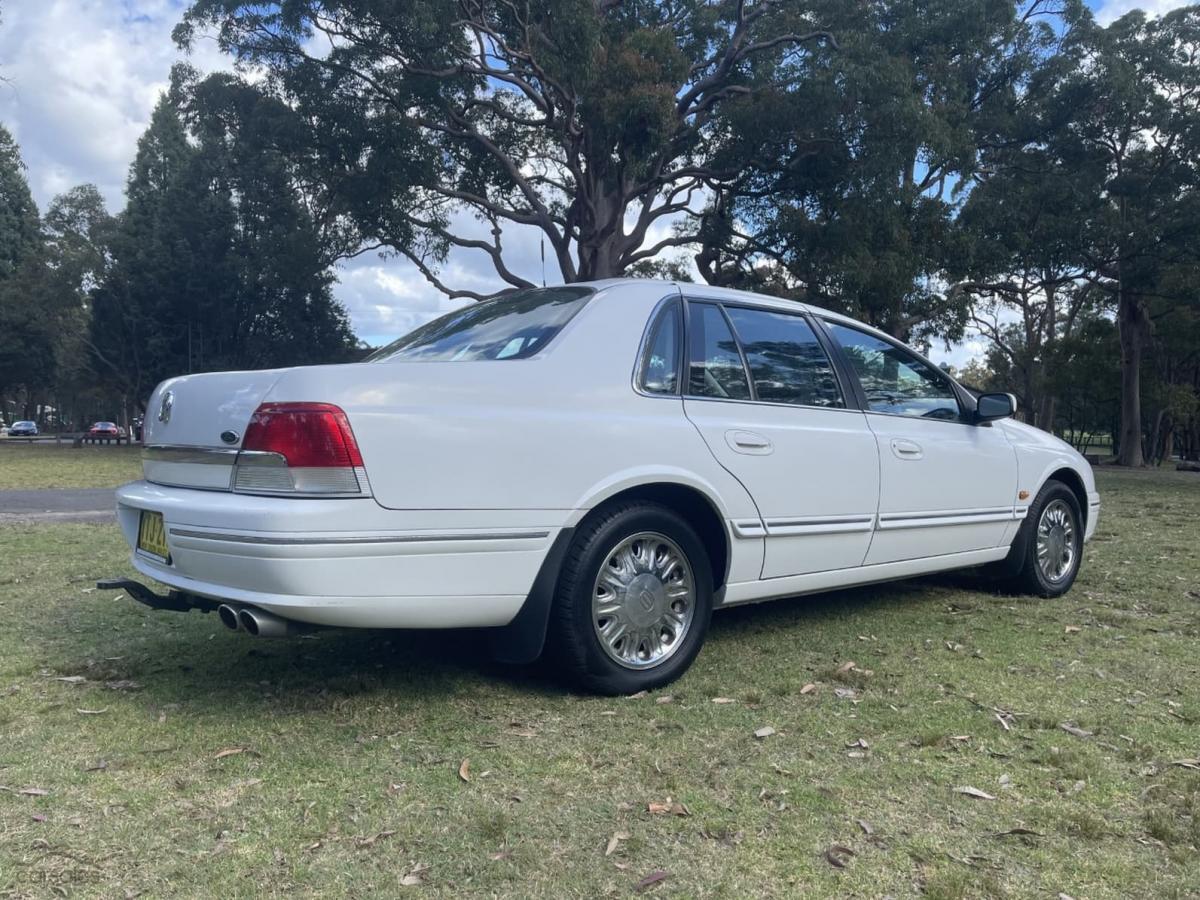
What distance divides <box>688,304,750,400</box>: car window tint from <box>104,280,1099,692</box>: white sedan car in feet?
0.04

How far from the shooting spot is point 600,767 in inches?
109

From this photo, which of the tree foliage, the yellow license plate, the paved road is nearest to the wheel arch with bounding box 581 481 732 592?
the yellow license plate

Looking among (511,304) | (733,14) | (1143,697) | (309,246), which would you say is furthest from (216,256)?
(1143,697)

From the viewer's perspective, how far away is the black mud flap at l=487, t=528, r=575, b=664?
3146 millimetres

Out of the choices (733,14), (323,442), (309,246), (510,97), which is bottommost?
(323,442)

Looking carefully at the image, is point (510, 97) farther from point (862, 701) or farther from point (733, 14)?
point (862, 701)

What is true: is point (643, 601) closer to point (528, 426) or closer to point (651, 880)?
point (528, 426)

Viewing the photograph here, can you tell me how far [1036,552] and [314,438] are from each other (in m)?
4.35

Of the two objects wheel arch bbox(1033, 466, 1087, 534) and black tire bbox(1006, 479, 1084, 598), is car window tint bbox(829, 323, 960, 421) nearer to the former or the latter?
black tire bbox(1006, 479, 1084, 598)

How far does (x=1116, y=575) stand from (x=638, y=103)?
11.2 meters

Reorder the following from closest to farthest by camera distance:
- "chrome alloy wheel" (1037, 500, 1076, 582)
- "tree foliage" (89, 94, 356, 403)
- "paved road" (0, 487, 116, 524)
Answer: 1. "chrome alloy wheel" (1037, 500, 1076, 582)
2. "paved road" (0, 487, 116, 524)
3. "tree foliage" (89, 94, 356, 403)

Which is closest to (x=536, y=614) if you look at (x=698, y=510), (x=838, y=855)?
(x=698, y=510)

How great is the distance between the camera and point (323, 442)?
280cm

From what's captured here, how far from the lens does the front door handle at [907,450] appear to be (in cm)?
441
